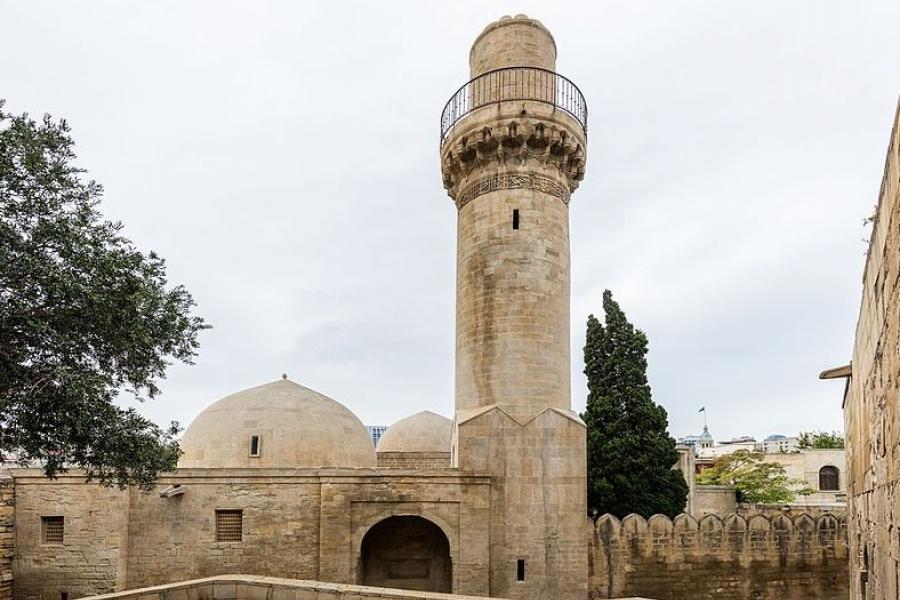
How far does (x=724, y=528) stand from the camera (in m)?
15.5

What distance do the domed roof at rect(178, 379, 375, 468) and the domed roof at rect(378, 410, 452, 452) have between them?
712cm

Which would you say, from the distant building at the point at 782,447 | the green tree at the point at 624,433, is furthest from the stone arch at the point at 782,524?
the distant building at the point at 782,447

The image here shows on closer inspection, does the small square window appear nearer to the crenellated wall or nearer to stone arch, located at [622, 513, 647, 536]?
the crenellated wall

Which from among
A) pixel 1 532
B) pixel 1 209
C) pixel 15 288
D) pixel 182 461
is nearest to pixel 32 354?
pixel 15 288

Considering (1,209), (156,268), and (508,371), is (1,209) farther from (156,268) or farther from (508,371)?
(508,371)

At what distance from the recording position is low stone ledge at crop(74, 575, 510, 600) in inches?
381

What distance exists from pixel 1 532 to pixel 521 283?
10.8m

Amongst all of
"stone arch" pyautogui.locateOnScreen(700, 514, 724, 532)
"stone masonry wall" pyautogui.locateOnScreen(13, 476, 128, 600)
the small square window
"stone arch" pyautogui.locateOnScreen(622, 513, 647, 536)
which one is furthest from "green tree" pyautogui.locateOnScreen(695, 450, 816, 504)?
the small square window

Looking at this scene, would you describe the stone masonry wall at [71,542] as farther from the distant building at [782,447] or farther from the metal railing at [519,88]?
the distant building at [782,447]

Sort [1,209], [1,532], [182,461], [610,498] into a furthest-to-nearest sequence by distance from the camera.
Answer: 1. [610,498]
2. [182,461]
3. [1,532]
4. [1,209]

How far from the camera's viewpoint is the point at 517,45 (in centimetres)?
1647

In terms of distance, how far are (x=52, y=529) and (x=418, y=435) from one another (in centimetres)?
1274

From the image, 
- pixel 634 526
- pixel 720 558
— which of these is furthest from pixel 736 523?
pixel 634 526

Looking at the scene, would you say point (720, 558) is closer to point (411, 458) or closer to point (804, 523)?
point (804, 523)
